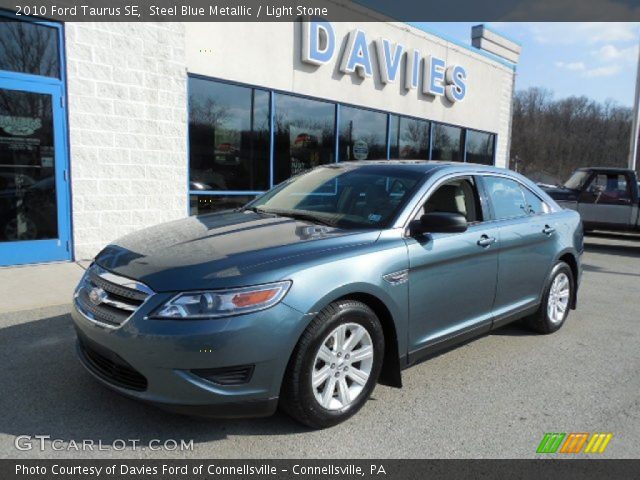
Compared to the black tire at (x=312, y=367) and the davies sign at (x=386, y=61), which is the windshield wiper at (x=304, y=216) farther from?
the davies sign at (x=386, y=61)

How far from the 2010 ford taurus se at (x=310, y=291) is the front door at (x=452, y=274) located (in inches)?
0.5

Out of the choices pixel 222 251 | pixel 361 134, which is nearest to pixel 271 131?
pixel 361 134

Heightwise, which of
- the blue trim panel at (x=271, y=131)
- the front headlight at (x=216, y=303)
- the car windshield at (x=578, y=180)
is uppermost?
the blue trim panel at (x=271, y=131)

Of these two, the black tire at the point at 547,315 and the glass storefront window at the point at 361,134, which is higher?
the glass storefront window at the point at 361,134

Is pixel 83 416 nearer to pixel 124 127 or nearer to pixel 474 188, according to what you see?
pixel 474 188

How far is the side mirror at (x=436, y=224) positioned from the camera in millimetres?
3438

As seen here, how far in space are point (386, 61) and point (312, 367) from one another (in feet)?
33.8

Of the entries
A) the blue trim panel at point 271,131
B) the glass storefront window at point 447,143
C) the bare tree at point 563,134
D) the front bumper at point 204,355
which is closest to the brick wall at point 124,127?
the blue trim panel at point 271,131

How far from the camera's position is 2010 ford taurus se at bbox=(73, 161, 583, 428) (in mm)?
2678

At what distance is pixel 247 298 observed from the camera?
8.87ft

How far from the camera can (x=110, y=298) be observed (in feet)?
9.62

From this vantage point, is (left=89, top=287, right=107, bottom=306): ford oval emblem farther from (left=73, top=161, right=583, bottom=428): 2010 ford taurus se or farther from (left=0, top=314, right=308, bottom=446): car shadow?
(left=0, top=314, right=308, bottom=446): car shadow
